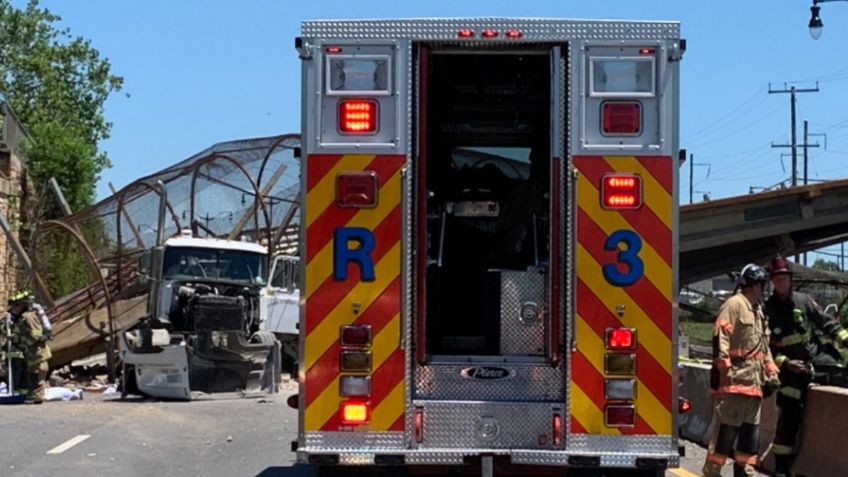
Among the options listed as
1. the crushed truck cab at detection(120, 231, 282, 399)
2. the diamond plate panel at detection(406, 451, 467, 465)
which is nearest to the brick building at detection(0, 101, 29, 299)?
the crushed truck cab at detection(120, 231, 282, 399)

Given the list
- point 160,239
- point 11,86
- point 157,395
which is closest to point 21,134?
point 11,86

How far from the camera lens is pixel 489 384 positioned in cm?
754

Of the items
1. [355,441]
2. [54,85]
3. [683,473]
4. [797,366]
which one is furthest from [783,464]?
[54,85]

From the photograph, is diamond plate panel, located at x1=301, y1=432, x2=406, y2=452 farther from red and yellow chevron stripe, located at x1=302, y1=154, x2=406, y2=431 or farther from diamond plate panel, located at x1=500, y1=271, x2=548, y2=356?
diamond plate panel, located at x1=500, y1=271, x2=548, y2=356

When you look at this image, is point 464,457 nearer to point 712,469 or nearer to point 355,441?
point 355,441

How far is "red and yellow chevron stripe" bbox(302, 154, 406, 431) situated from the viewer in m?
7.32

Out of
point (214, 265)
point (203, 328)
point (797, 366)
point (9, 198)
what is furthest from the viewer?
point (9, 198)

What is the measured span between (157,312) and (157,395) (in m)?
2.33

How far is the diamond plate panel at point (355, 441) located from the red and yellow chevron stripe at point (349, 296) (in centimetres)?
4

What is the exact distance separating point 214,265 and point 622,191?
A: 15534 mm

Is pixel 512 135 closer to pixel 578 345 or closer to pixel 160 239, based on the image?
pixel 578 345

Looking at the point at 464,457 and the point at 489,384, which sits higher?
the point at 489,384

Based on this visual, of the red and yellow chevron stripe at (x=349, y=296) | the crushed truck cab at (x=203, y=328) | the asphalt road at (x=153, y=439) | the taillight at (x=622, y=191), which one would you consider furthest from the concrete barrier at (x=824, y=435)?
the crushed truck cab at (x=203, y=328)

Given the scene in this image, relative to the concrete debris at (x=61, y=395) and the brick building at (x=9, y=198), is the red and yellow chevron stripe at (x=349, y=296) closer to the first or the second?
the concrete debris at (x=61, y=395)
